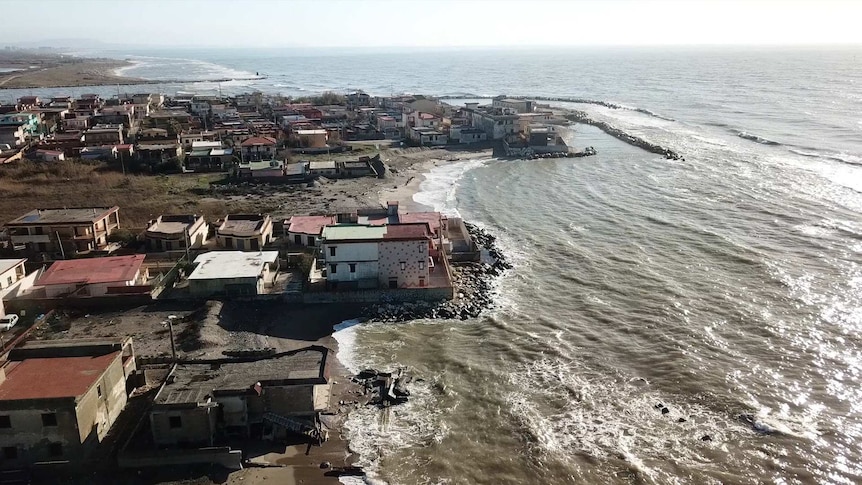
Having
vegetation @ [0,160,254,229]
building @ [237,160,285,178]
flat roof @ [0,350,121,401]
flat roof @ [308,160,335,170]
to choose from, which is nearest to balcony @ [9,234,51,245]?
vegetation @ [0,160,254,229]

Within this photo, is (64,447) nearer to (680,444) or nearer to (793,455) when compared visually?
(680,444)

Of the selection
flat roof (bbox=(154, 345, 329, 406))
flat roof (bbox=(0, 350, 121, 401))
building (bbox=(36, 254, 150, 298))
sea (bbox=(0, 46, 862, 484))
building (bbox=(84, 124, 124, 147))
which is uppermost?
building (bbox=(84, 124, 124, 147))

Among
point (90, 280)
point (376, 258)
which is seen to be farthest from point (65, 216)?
point (376, 258)

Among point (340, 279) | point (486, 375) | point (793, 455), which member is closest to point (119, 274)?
point (340, 279)

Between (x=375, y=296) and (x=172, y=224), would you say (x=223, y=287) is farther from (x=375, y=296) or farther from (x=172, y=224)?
(x=172, y=224)

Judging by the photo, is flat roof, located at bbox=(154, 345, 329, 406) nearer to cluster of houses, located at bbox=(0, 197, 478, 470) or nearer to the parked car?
cluster of houses, located at bbox=(0, 197, 478, 470)
